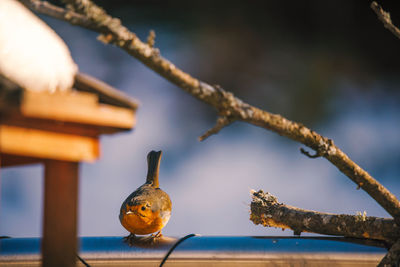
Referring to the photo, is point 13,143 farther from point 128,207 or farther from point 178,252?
point 178,252

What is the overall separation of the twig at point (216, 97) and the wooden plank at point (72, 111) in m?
0.27

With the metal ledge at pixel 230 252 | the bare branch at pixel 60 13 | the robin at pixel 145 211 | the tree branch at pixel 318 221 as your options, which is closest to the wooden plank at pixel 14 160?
the bare branch at pixel 60 13

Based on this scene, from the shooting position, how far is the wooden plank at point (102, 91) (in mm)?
823

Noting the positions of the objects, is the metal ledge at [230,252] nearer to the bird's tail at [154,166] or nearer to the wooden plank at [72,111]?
the bird's tail at [154,166]

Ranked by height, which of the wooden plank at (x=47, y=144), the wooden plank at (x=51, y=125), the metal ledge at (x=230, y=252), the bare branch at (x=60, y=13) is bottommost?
the metal ledge at (x=230, y=252)

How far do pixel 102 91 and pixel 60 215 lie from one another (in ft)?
0.90

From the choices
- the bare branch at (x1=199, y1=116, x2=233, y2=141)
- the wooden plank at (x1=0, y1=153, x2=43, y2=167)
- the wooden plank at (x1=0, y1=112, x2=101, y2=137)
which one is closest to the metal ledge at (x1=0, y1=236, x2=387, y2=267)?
the bare branch at (x1=199, y1=116, x2=233, y2=141)

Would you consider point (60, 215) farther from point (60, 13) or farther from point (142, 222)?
point (142, 222)

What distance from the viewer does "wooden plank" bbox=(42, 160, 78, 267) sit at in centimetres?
82

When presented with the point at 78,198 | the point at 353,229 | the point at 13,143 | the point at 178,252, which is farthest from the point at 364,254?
the point at 13,143

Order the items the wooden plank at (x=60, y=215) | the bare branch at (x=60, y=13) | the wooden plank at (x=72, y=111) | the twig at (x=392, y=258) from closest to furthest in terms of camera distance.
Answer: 1. the wooden plank at (x=72, y=111)
2. the wooden plank at (x=60, y=215)
3. the bare branch at (x=60, y=13)
4. the twig at (x=392, y=258)

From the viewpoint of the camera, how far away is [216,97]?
3.93 ft

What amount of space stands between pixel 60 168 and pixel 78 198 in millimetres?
78

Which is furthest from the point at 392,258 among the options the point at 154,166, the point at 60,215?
the point at 60,215
